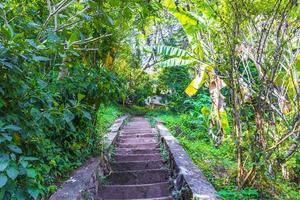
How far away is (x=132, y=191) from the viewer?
4367 mm

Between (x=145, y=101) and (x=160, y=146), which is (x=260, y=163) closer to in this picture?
(x=160, y=146)

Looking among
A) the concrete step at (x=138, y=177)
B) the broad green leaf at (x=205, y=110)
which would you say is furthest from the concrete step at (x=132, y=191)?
the broad green leaf at (x=205, y=110)

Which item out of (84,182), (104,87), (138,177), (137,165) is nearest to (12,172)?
(84,182)

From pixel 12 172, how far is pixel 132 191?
Result: 299 cm

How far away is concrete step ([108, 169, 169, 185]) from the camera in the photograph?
4848 mm

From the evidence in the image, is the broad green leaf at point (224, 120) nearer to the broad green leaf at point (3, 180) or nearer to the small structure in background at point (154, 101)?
the broad green leaf at point (3, 180)

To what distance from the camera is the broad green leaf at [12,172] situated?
155cm

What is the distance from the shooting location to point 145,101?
643 inches

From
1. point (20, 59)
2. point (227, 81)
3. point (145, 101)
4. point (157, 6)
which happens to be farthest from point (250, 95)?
point (145, 101)

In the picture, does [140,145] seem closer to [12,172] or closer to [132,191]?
[132,191]

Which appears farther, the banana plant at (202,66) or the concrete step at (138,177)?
the banana plant at (202,66)

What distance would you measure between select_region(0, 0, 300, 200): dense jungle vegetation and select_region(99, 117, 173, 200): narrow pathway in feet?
1.87

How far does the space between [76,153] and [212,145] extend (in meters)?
3.66

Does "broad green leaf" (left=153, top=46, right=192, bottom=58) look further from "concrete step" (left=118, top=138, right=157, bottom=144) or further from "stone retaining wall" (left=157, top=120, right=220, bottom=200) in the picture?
"stone retaining wall" (left=157, top=120, right=220, bottom=200)
